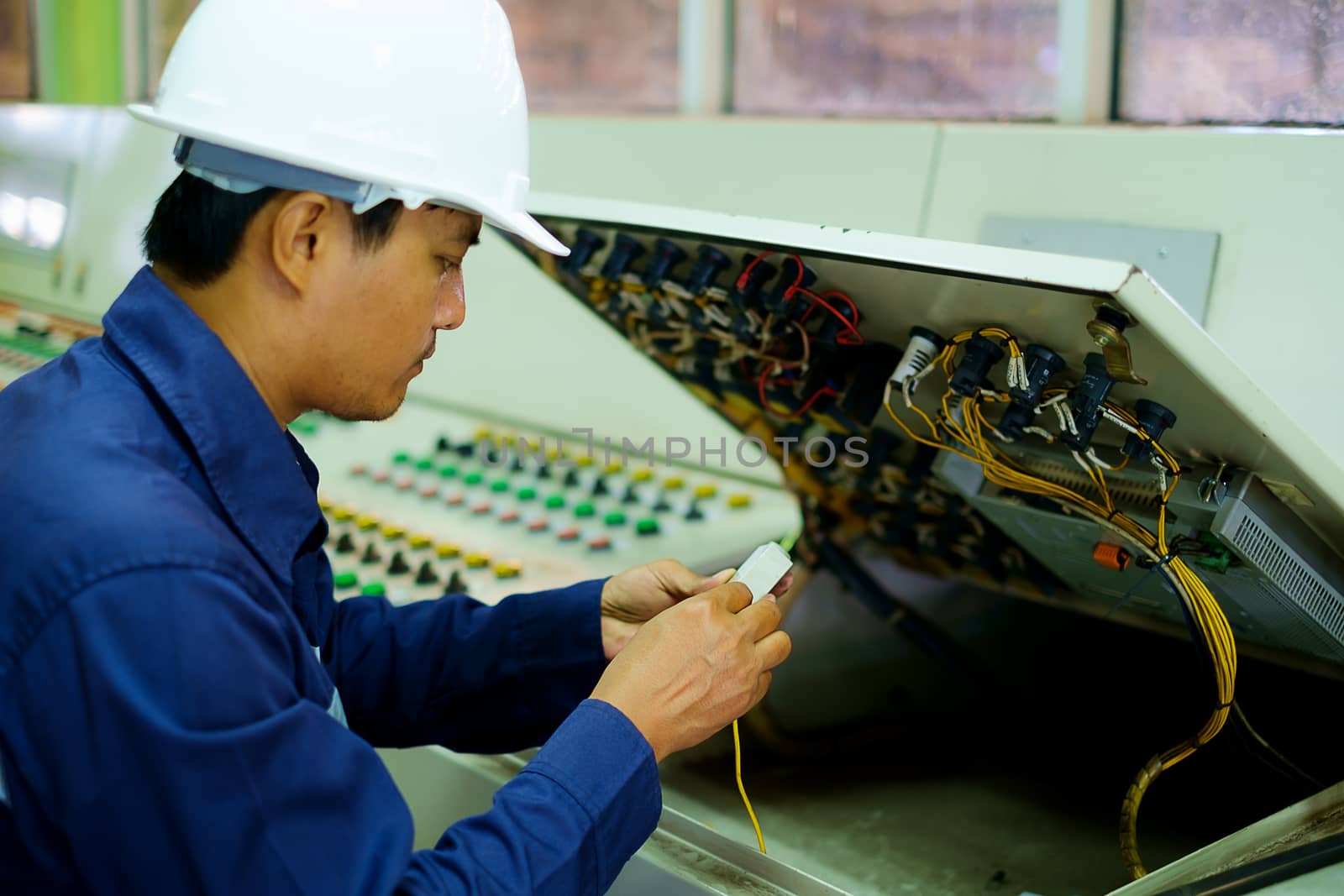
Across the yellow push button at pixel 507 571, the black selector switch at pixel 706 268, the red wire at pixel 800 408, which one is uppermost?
the black selector switch at pixel 706 268

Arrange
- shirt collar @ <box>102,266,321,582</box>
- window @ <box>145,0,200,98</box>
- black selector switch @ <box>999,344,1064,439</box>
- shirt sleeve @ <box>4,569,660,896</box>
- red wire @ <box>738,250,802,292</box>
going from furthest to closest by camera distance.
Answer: window @ <box>145,0,200,98</box> < red wire @ <box>738,250,802,292</box> < black selector switch @ <box>999,344,1064,439</box> < shirt collar @ <box>102,266,321,582</box> < shirt sleeve @ <box>4,569,660,896</box>

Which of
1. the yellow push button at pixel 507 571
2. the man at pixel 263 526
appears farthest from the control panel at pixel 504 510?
the man at pixel 263 526

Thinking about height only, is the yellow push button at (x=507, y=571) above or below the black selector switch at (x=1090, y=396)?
below

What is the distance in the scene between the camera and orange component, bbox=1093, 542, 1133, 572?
1081mm

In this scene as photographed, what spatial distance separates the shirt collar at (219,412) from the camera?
793mm

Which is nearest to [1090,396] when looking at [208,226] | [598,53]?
Answer: [208,226]

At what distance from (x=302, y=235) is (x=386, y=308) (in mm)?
79

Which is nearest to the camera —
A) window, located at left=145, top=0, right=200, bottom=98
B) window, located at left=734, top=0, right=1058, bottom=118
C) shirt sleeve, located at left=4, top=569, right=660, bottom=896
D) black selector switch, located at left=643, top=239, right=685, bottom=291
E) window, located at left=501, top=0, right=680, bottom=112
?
shirt sleeve, located at left=4, top=569, right=660, bottom=896

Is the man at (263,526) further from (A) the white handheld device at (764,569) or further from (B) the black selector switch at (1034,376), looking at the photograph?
(B) the black selector switch at (1034,376)

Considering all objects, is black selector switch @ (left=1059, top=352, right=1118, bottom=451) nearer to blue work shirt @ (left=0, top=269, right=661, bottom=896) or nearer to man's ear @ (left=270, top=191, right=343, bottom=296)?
blue work shirt @ (left=0, top=269, right=661, bottom=896)

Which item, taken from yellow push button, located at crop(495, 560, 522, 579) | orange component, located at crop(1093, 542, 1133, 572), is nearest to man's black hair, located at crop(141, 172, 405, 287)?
orange component, located at crop(1093, 542, 1133, 572)

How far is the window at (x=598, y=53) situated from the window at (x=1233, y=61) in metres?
0.92

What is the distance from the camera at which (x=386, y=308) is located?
853 mm

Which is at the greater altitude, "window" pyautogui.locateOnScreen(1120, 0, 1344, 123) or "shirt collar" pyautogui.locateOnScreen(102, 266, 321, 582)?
"window" pyautogui.locateOnScreen(1120, 0, 1344, 123)
